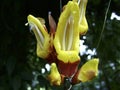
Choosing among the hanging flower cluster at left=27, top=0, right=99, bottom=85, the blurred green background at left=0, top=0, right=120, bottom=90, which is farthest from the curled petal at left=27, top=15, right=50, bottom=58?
the blurred green background at left=0, top=0, right=120, bottom=90

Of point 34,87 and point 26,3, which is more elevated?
point 26,3

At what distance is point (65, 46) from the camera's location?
2.69 ft

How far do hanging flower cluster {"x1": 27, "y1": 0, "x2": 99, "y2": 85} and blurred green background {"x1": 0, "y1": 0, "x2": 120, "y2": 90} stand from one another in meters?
0.66

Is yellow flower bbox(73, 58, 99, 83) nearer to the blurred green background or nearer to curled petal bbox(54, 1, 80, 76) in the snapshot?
curled petal bbox(54, 1, 80, 76)

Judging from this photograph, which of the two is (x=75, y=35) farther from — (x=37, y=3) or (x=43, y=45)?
(x=37, y=3)

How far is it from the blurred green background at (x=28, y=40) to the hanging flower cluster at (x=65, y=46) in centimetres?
66

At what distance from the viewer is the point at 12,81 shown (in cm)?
160

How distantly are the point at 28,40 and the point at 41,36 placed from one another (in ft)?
3.17

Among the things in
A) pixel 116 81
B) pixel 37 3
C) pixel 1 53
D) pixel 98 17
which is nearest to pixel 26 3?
pixel 37 3

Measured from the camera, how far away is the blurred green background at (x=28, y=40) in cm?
164

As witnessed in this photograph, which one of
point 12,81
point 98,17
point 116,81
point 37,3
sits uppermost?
point 37,3

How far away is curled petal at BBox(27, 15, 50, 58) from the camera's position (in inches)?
32.3

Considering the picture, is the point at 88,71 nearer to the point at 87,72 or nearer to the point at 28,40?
the point at 87,72

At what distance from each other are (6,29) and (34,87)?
35 centimetres
